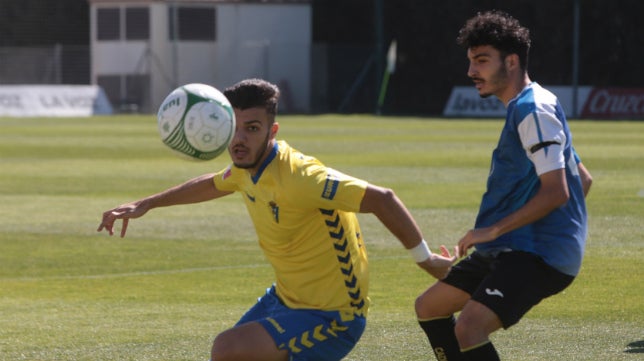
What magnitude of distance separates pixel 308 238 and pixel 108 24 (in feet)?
176

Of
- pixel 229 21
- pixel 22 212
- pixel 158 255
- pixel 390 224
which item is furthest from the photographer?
pixel 229 21

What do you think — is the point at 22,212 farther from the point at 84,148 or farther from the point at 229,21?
the point at 229,21

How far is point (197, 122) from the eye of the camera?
6.34 meters

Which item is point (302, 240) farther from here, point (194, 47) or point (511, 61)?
point (194, 47)

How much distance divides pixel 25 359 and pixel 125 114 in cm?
4614

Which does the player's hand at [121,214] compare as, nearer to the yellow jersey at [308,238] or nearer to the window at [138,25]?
the yellow jersey at [308,238]

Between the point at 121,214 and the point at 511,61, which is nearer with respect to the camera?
the point at 511,61

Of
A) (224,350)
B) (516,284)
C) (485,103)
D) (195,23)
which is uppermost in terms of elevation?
(516,284)

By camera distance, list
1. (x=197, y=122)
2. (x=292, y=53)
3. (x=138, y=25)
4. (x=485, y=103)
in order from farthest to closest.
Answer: (x=292, y=53)
(x=138, y=25)
(x=485, y=103)
(x=197, y=122)

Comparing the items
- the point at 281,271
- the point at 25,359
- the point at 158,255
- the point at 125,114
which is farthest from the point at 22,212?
the point at 125,114

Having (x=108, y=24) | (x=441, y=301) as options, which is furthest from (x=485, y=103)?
(x=441, y=301)

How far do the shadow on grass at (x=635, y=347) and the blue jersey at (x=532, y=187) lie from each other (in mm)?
2080

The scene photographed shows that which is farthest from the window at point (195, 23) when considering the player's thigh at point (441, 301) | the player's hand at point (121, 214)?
the player's thigh at point (441, 301)

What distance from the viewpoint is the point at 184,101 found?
21.1ft
